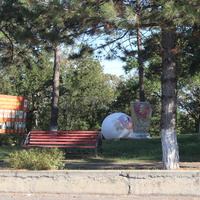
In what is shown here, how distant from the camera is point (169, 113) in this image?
921 cm

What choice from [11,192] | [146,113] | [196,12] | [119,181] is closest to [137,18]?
[196,12]

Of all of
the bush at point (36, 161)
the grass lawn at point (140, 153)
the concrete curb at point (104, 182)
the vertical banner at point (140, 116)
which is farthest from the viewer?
the vertical banner at point (140, 116)

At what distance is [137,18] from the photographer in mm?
8836

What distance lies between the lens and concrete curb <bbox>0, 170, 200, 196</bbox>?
290 inches

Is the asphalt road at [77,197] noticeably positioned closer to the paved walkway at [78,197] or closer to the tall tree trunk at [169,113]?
the paved walkway at [78,197]

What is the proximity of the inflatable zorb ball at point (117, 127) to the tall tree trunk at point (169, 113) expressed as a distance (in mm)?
14522

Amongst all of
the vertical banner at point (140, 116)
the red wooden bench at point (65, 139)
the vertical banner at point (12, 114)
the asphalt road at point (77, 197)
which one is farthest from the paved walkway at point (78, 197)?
the vertical banner at point (140, 116)

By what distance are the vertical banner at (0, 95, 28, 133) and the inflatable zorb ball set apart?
8.11 metres

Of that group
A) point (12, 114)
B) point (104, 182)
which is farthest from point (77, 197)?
point (12, 114)

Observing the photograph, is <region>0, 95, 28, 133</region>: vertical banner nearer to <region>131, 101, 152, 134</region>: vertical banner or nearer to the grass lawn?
Result: the grass lawn

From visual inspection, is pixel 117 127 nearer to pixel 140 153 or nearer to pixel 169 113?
pixel 140 153

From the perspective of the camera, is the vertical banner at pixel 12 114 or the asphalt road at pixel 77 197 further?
the vertical banner at pixel 12 114

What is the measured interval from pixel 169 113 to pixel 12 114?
394 inches

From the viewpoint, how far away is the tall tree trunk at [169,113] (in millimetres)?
Result: 9023
